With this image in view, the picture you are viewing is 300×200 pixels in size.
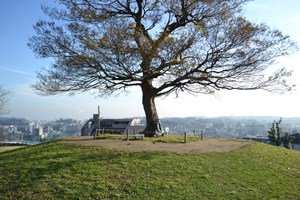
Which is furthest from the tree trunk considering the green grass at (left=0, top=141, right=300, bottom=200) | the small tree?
the small tree

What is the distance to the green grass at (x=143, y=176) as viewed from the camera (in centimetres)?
770

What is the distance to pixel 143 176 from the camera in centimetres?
878

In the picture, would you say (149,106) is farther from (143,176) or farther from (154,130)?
(143,176)

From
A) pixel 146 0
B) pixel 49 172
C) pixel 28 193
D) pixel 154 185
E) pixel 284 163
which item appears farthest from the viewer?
pixel 146 0

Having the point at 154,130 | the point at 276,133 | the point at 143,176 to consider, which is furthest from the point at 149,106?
the point at 276,133

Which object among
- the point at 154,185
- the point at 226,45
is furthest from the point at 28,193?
the point at 226,45

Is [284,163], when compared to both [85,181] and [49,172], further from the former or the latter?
[49,172]

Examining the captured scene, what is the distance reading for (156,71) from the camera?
14.8 meters

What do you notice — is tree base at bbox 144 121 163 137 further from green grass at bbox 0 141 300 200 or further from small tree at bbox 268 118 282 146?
small tree at bbox 268 118 282 146

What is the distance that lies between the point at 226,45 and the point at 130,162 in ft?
26.6

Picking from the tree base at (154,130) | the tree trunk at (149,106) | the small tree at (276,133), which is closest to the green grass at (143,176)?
the tree base at (154,130)

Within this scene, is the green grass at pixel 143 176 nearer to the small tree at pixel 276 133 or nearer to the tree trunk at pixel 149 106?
the tree trunk at pixel 149 106

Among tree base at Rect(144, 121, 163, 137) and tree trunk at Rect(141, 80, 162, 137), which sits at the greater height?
tree trunk at Rect(141, 80, 162, 137)

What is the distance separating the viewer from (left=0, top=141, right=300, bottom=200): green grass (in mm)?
7703
